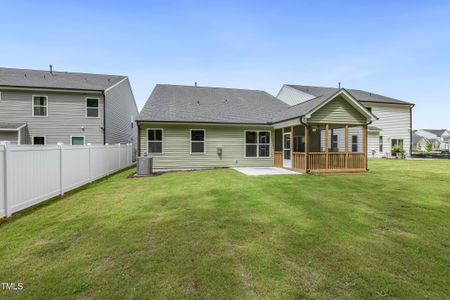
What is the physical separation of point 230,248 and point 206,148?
34.1 ft

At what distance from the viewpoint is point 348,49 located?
15555 millimetres

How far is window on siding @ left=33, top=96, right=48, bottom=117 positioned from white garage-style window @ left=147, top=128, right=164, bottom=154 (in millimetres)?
7796

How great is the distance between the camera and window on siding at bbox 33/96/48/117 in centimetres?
1431

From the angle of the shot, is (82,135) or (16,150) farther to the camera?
(82,135)

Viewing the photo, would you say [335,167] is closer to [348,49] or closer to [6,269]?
[348,49]

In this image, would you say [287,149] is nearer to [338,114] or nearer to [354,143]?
[338,114]

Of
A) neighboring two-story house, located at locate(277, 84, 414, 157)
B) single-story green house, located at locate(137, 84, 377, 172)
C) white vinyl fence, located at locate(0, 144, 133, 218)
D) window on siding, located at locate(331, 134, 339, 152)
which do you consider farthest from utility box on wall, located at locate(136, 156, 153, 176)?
neighboring two-story house, located at locate(277, 84, 414, 157)

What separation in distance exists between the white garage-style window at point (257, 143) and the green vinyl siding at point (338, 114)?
12.2 ft

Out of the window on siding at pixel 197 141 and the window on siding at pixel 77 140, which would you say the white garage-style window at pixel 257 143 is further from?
the window on siding at pixel 77 140

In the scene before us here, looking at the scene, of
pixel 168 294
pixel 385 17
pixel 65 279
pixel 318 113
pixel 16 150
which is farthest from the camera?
pixel 385 17

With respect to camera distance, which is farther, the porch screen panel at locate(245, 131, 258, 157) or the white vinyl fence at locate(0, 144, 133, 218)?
the porch screen panel at locate(245, 131, 258, 157)

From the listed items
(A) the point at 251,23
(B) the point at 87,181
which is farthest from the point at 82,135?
(A) the point at 251,23

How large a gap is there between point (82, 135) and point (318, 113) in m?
15.0

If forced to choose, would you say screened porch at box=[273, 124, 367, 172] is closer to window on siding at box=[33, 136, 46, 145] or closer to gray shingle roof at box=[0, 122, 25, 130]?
window on siding at box=[33, 136, 46, 145]
